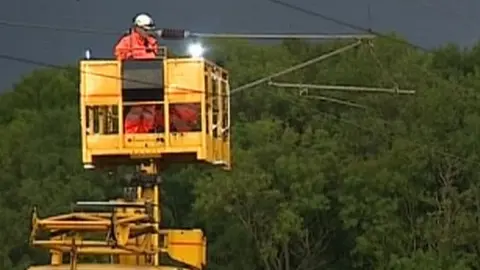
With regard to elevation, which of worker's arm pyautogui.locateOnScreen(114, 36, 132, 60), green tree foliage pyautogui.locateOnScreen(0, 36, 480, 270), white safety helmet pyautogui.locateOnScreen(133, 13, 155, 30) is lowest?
green tree foliage pyautogui.locateOnScreen(0, 36, 480, 270)

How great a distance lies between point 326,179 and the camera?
56.3m

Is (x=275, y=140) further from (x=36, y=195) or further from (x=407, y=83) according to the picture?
(x=36, y=195)

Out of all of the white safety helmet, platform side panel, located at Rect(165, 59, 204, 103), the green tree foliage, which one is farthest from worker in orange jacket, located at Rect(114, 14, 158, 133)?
the green tree foliage

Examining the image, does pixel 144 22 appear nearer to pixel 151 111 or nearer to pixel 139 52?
pixel 139 52

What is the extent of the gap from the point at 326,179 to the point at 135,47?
3885 cm

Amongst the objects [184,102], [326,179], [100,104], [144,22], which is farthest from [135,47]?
[326,179]

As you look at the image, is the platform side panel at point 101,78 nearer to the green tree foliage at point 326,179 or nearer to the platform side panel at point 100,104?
the platform side panel at point 100,104

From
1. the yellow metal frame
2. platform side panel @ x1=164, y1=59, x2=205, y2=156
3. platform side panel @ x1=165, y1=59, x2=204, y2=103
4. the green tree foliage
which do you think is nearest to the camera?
the yellow metal frame

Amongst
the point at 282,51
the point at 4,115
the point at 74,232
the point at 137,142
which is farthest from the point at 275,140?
the point at 74,232

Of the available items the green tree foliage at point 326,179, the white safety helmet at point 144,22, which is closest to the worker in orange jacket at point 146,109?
the white safety helmet at point 144,22

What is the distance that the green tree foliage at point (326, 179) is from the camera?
51.9 metres

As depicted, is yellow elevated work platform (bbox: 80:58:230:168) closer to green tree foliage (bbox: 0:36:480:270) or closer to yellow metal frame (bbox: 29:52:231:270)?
yellow metal frame (bbox: 29:52:231:270)

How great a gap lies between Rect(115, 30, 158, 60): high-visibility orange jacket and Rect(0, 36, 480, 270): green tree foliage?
31.0 m

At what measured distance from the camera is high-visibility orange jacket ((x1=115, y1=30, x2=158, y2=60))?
1775 centimetres
